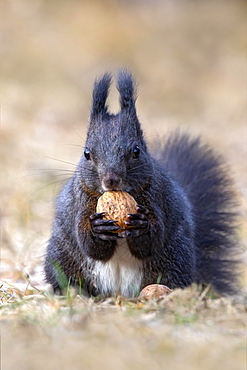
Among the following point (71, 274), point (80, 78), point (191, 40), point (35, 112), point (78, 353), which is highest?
point (191, 40)

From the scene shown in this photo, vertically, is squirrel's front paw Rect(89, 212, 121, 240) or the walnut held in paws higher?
the walnut held in paws

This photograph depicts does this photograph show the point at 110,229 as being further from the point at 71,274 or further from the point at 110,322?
the point at 110,322

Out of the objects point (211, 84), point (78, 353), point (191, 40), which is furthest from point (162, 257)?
point (191, 40)

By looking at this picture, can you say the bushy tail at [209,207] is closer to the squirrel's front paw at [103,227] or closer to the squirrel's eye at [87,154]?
the squirrel's eye at [87,154]

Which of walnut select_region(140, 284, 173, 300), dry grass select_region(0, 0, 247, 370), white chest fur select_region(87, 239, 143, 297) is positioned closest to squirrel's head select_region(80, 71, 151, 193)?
dry grass select_region(0, 0, 247, 370)

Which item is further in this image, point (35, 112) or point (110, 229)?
point (35, 112)

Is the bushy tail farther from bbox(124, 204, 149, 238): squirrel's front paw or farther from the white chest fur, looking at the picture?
bbox(124, 204, 149, 238): squirrel's front paw
